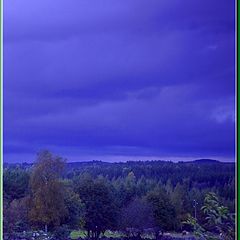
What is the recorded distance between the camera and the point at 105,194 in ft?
8.86

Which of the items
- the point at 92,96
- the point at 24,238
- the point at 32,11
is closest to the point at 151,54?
the point at 92,96

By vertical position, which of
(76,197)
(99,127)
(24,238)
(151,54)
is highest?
A: (151,54)

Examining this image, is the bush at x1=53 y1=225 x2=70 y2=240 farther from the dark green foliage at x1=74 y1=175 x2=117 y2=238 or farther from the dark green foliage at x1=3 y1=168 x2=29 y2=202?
the dark green foliage at x1=3 y1=168 x2=29 y2=202

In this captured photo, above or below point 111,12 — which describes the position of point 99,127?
below

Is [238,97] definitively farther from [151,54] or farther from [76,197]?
[76,197]

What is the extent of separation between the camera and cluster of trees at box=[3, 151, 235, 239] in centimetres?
267

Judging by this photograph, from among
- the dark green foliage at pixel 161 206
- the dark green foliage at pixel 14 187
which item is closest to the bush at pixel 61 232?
the dark green foliage at pixel 14 187

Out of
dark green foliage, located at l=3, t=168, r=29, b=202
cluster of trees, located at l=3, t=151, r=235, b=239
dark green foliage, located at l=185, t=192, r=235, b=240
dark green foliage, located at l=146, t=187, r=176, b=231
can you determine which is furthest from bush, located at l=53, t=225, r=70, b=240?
dark green foliage, located at l=185, t=192, r=235, b=240

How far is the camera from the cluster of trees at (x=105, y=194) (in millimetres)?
2668

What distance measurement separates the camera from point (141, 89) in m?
2.69

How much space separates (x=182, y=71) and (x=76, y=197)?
2.61 feet

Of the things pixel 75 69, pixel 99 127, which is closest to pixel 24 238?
pixel 99 127

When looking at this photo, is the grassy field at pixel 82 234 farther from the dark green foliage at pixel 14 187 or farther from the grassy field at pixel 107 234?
the dark green foliage at pixel 14 187

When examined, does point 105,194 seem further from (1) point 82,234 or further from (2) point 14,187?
(2) point 14,187
